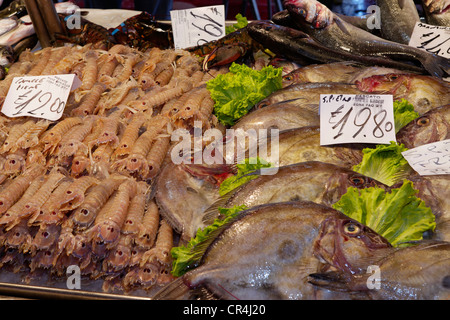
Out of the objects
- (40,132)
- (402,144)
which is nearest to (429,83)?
(402,144)

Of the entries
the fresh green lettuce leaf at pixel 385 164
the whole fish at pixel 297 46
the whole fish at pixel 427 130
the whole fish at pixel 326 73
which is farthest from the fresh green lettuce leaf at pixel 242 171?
the whole fish at pixel 297 46

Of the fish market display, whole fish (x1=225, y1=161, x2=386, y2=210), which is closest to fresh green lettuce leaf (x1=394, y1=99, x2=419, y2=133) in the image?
the fish market display

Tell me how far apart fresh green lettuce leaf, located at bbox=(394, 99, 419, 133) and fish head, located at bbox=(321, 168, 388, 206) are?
29.0 inches

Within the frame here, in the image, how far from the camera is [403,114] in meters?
2.81

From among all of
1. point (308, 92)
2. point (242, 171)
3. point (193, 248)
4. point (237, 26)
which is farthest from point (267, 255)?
point (237, 26)

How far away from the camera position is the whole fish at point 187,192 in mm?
2459

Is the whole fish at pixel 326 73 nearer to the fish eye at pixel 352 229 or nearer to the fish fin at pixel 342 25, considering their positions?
the fish fin at pixel 342 25

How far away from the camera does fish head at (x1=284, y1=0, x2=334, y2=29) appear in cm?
406

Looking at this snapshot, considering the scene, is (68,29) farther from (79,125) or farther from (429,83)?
(429,83)

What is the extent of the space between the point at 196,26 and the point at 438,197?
10.4ft

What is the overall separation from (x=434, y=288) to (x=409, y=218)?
570mm

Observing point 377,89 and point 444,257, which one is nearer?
point 444,257

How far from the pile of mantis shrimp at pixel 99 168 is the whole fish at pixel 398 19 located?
5.46ft

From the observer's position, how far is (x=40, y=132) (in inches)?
126
